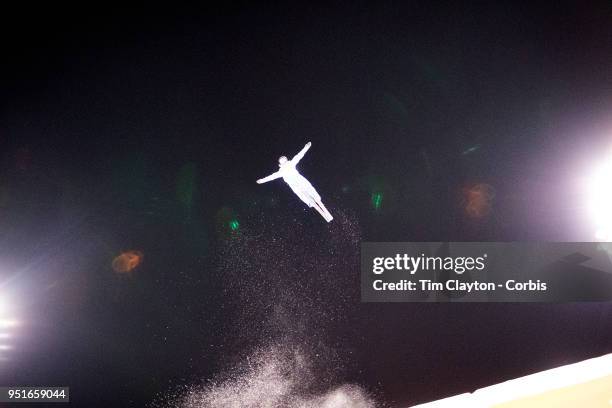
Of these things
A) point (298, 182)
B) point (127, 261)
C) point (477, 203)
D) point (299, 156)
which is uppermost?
point (299, 156)

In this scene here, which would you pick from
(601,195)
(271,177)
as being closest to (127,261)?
(271,177)

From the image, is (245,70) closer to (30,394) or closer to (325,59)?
(325,59)

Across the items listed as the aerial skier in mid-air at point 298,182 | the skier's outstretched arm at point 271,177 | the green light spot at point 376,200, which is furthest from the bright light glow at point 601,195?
the skier's outstretched arm at point 271,177

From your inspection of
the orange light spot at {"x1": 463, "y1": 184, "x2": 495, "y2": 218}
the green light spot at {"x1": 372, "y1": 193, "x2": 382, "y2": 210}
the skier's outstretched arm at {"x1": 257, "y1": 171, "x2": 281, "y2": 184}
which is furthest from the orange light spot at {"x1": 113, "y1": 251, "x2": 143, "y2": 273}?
the orange light spot at {"x1": 463, "y1": 184, "x2": 495, "y2": 218}

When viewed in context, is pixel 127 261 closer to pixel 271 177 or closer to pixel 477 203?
pixel 271 177

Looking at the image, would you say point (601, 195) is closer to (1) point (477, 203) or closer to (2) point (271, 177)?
(1) point (477, 203)

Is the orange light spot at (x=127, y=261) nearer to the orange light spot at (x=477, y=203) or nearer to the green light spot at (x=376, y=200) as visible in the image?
the green light spot at (x=376, y=200)

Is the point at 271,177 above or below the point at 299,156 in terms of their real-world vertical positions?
below
